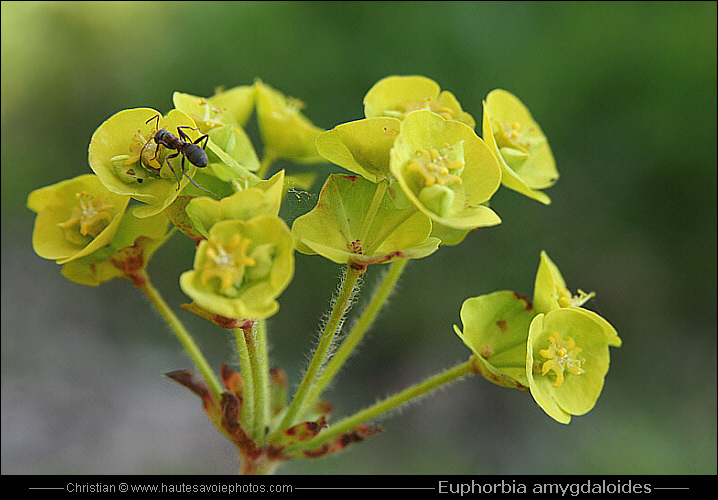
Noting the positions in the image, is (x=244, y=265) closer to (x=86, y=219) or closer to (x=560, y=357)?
(x=86, y=219)

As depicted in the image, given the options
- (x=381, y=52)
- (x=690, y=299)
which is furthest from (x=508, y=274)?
(x=381, y=52)

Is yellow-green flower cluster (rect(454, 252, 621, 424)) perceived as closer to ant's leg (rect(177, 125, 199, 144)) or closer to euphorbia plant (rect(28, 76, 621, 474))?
euphorbia plant (rect(28, 76, 621, 474))

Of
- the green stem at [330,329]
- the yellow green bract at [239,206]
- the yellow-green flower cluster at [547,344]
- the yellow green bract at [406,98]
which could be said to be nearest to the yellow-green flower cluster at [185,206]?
the yellow green bract at [239,206]

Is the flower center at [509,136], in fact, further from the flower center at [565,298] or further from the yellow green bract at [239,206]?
the yellow green bract at [239,206]

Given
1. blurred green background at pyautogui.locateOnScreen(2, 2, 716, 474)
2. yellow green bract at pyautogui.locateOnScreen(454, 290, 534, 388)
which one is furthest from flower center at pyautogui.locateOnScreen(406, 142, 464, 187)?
blurred green background at pyautogui.locateOnScreen(2, 2, 716, 474)

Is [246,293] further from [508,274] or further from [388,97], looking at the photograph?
[508,274]

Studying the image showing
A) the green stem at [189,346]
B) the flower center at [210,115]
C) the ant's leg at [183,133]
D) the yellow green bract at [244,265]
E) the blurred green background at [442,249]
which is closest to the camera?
the yellow green bract at [244,265]
